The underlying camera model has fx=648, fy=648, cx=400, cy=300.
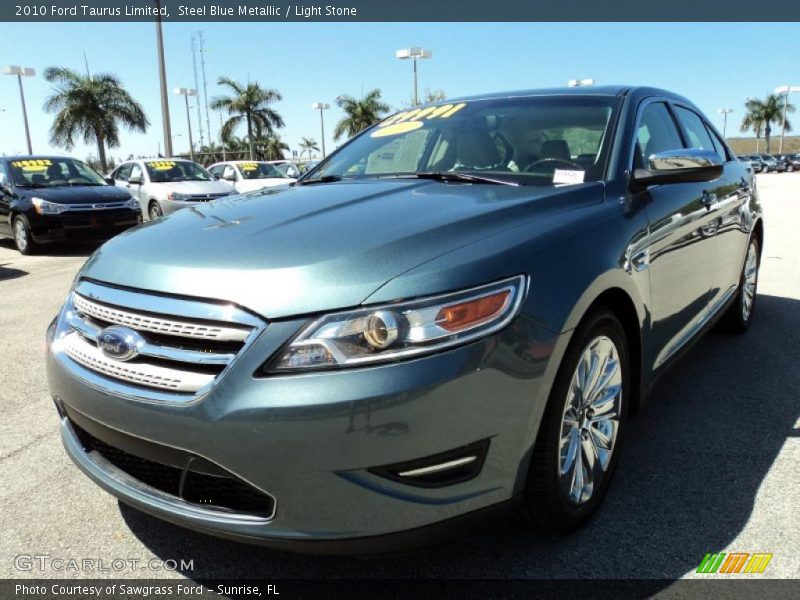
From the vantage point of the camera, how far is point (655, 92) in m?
3.39

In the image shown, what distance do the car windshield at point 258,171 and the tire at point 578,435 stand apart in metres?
15.3

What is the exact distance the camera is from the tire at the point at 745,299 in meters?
4.50

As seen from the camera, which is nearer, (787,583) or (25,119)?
(787,583)

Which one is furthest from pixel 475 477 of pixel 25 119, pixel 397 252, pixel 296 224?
pixel 25 119

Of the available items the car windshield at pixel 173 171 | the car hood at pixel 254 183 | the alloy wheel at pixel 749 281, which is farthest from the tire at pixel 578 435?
the car hood at pixel 254 183

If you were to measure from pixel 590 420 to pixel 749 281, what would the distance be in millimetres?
3155

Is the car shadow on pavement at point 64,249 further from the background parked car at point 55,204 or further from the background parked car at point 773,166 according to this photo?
the background parked car at point 773,166

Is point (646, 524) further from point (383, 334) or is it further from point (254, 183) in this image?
point (254, 183)

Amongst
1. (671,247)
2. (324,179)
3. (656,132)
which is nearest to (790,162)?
(656,132)

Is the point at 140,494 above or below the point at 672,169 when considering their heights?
below

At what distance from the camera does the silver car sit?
1220 cm

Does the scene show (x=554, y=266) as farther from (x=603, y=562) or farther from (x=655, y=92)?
(x=655, y=92)

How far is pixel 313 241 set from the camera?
2010 mm

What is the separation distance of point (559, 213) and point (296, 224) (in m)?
0.91
